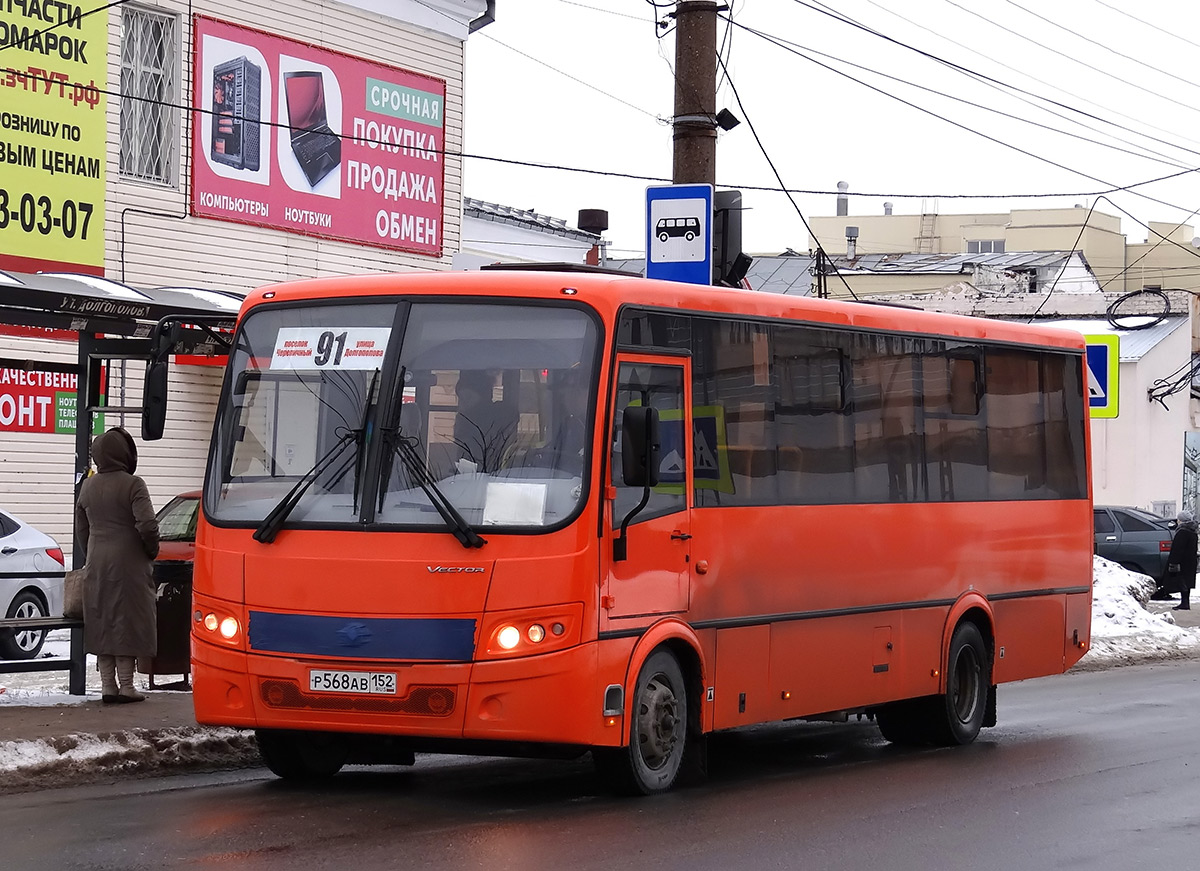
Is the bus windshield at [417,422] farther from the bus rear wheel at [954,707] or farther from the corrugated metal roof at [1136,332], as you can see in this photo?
the corrugated metal roof at [1136,332]

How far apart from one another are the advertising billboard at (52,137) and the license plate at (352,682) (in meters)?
12.2

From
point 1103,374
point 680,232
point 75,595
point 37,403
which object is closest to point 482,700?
point 75,595

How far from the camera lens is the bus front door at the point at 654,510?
9.32m

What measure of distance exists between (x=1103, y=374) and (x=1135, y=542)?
1033 centimetres

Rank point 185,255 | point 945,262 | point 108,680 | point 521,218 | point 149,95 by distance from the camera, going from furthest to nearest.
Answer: point 945,262, point 521,218, point 185,255, point 149,95, point 108,680

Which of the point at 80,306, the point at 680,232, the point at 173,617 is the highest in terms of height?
the point at 680,232

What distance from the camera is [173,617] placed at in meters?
13.3

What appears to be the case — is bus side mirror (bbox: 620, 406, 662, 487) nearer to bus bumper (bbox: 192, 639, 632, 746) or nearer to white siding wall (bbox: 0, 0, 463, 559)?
bus bumper (bbox: 192, 639, 632, 746)

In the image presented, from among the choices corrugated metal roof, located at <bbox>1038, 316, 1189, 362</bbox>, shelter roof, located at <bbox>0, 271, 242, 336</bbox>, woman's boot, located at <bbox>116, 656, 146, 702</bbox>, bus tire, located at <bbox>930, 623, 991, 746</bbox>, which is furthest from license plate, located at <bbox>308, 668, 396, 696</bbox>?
corrugated metal roof, located at <bbox>1038, 316, 1189, 362</bbox>

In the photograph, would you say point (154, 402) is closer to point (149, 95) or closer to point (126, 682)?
point (126, 682)

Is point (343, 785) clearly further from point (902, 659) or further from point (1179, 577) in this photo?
point (1179, 577)

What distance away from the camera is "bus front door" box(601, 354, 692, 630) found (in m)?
9.32

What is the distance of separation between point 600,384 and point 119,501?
455cm

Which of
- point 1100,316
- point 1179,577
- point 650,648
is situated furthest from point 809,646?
point 1100,316
